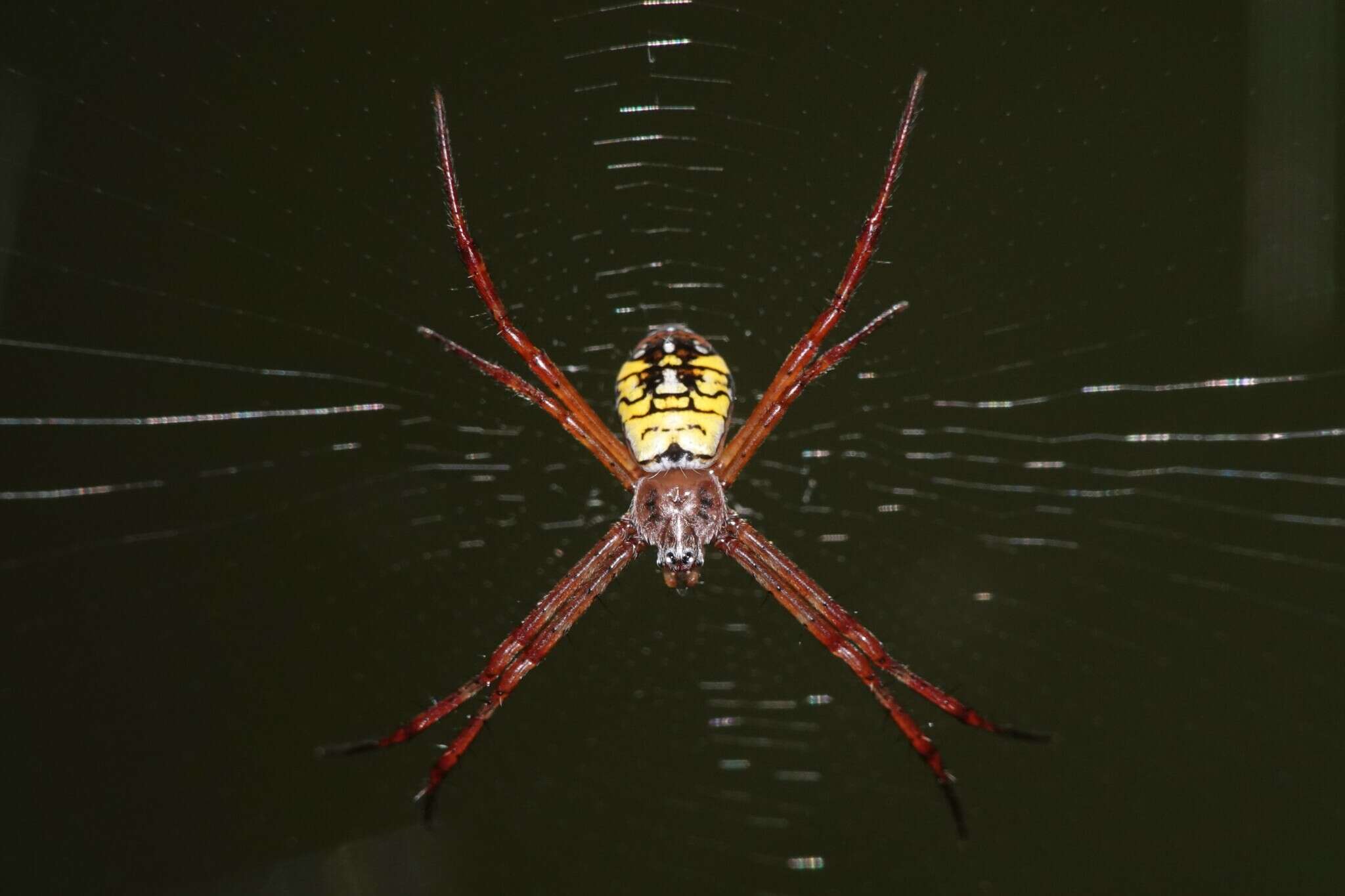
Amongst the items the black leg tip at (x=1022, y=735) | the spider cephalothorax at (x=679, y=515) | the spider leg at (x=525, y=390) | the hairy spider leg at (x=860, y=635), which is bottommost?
Answer: the black leg tip at (x=1022, y=735)

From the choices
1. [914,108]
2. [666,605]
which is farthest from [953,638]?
[914,108]

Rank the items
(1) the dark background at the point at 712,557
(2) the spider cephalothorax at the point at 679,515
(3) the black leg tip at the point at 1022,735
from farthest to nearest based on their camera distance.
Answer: (1) the dark background at the point at 712,557 → (2) the spider cephalothorax at the point at 679,515 → (3) the black leg tip at the point at 1022,735

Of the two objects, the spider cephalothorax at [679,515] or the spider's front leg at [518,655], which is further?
the spider cephalothorax at [679,515]

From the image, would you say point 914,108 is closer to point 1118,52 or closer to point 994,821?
point 1118,52

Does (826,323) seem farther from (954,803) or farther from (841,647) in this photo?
(954,803)

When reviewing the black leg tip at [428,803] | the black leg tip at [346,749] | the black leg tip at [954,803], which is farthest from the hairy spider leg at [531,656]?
the black leg tip at [954,803]

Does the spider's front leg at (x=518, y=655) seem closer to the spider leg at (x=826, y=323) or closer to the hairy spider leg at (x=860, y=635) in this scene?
the hairy spider leg at (x=860, y=635)
